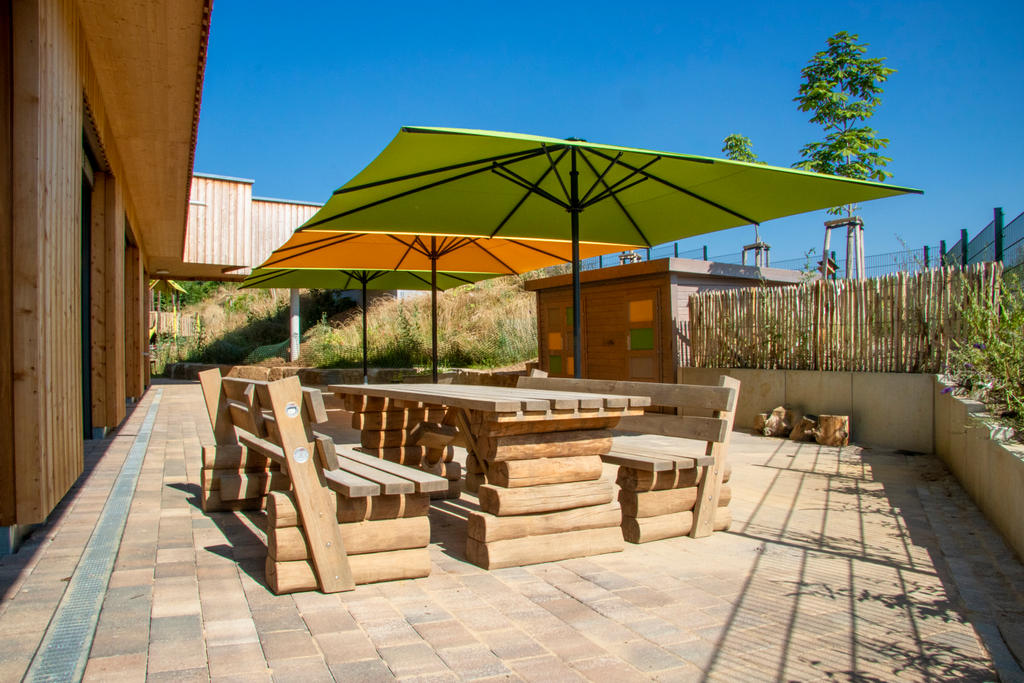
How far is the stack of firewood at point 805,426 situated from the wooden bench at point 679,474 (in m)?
4.14

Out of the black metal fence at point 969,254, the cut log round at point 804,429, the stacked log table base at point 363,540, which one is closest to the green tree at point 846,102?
the black metal fence at point 969,254

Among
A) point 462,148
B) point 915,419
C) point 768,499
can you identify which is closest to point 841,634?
point 768,499

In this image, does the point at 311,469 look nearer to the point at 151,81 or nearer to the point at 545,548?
the point at 545,548

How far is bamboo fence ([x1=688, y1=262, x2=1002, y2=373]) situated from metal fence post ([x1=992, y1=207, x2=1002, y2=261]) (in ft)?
0.38

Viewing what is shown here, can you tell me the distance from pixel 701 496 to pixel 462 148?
8.79 ft

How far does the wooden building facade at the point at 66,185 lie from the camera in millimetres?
3449

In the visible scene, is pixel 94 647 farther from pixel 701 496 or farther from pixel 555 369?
pixel 555 369

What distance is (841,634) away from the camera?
2.72 meters

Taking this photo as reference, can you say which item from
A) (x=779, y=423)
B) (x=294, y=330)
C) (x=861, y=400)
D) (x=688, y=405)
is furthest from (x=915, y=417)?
(x=294, y=330)

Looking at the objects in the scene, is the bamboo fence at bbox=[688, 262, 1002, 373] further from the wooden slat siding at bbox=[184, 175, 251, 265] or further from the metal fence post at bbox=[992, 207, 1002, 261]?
the wooden slat siding at bbox=[184, 175, 251, 265]

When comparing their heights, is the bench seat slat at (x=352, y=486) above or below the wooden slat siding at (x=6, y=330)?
below

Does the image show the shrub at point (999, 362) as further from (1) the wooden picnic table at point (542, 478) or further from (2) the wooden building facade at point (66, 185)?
(2) the wooden building facade at point (66, 185)

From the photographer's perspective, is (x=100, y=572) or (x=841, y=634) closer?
(x=841, y=634)

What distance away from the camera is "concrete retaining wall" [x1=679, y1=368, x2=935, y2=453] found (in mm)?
7504
